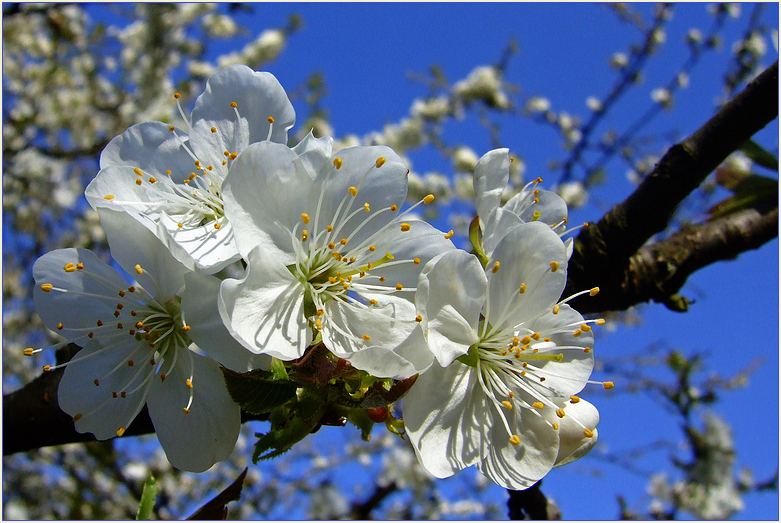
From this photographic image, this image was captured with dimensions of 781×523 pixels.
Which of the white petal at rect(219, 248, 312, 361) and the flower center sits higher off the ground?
the white petal at rect(219, 248, 312, 361)

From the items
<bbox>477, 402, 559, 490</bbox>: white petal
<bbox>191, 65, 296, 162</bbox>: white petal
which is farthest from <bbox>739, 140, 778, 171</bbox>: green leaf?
<bbox>191, 65, 296, 162</bbox>: white petal

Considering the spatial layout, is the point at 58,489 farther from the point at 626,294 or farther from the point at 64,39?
the point at 626,294

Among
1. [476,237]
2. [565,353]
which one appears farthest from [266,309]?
[565,353]

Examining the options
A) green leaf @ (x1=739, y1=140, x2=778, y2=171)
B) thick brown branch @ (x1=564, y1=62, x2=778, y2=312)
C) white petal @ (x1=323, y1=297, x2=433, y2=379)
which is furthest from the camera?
green leaf @ (x1=739, y1=140, x2=778, y2=171)

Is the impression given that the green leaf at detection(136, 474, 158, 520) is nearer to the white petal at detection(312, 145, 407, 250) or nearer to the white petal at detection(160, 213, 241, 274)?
the white petal at detection(160, 213, 241, 274)

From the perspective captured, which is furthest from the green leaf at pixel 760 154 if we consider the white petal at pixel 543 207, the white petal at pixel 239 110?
the white petal at pixel 239 110

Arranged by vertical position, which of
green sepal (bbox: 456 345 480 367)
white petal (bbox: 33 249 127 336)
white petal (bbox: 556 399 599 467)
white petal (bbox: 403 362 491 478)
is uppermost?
white petal (bbox: 556 399 599 467)

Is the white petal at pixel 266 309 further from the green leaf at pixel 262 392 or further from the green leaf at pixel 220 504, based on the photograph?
the green leaf at pixel 220 504

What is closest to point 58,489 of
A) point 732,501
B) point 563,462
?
point 563,462
